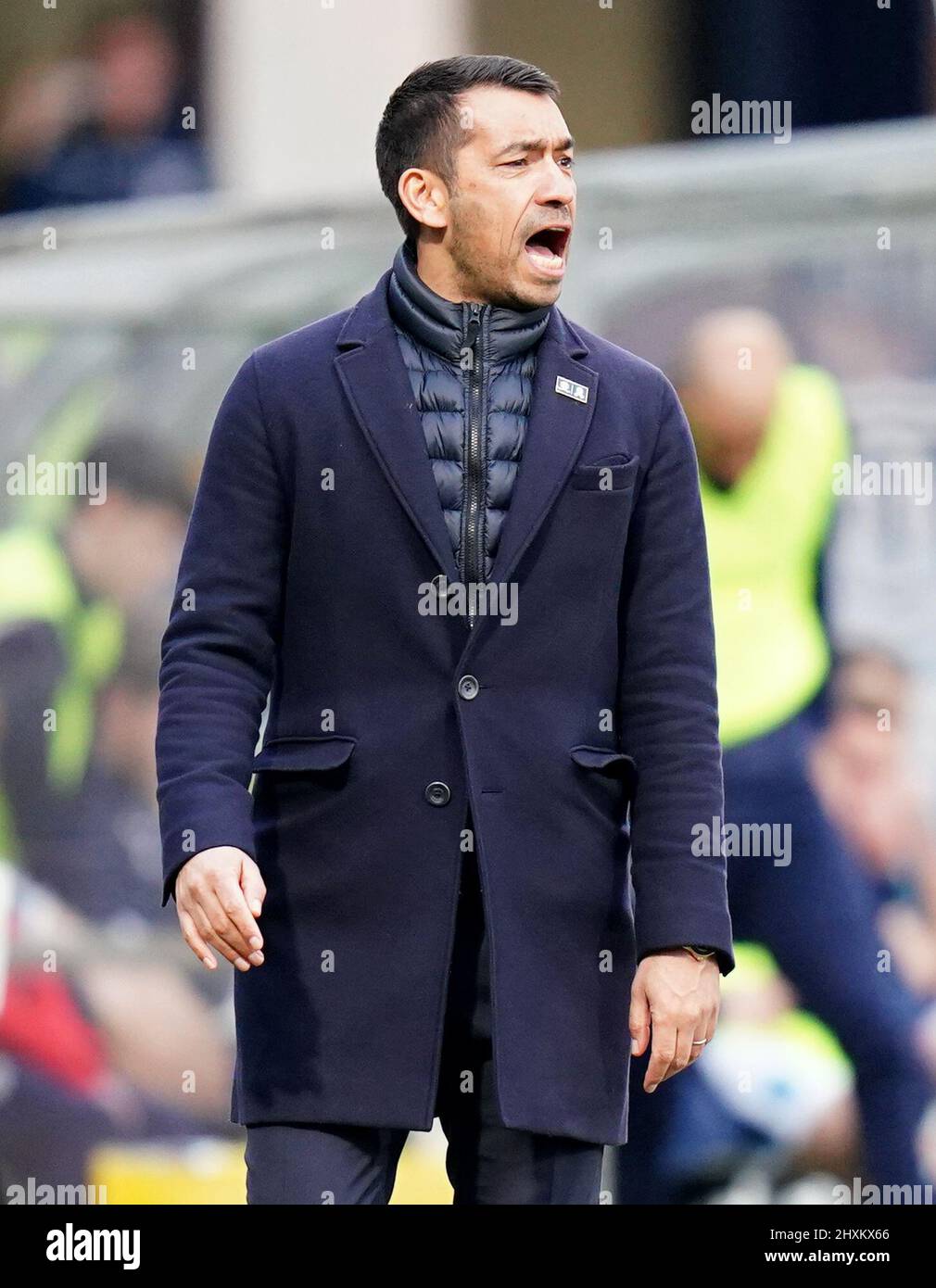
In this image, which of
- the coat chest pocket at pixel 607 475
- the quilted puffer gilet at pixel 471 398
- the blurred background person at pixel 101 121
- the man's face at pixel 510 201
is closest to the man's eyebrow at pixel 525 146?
the man's face at pixel 510 201

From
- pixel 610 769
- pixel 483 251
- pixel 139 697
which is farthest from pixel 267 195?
pixel 610 769

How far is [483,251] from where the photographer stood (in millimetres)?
2568

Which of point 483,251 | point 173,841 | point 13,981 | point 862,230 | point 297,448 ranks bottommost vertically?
point 13,981

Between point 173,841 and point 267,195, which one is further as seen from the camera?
point 267,195

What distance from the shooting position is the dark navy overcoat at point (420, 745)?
2.43 metres

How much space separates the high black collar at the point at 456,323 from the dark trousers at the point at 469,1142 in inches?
23.9

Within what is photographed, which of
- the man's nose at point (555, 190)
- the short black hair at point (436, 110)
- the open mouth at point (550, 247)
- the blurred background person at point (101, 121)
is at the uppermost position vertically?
the blurred background person at point (101, 121)

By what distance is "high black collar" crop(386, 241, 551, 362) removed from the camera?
255cm

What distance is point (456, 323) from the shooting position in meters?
2.55

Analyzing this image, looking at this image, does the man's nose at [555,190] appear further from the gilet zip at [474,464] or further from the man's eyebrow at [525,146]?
the gilet zip at [474,464]

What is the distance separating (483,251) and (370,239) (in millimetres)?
2168

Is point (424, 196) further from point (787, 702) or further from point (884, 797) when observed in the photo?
point (884, 797)

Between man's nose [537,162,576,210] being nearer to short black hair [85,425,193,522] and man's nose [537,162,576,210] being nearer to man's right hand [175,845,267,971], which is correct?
man's right hand [175,845,267,971]

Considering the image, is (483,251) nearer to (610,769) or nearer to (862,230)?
(610,769)
